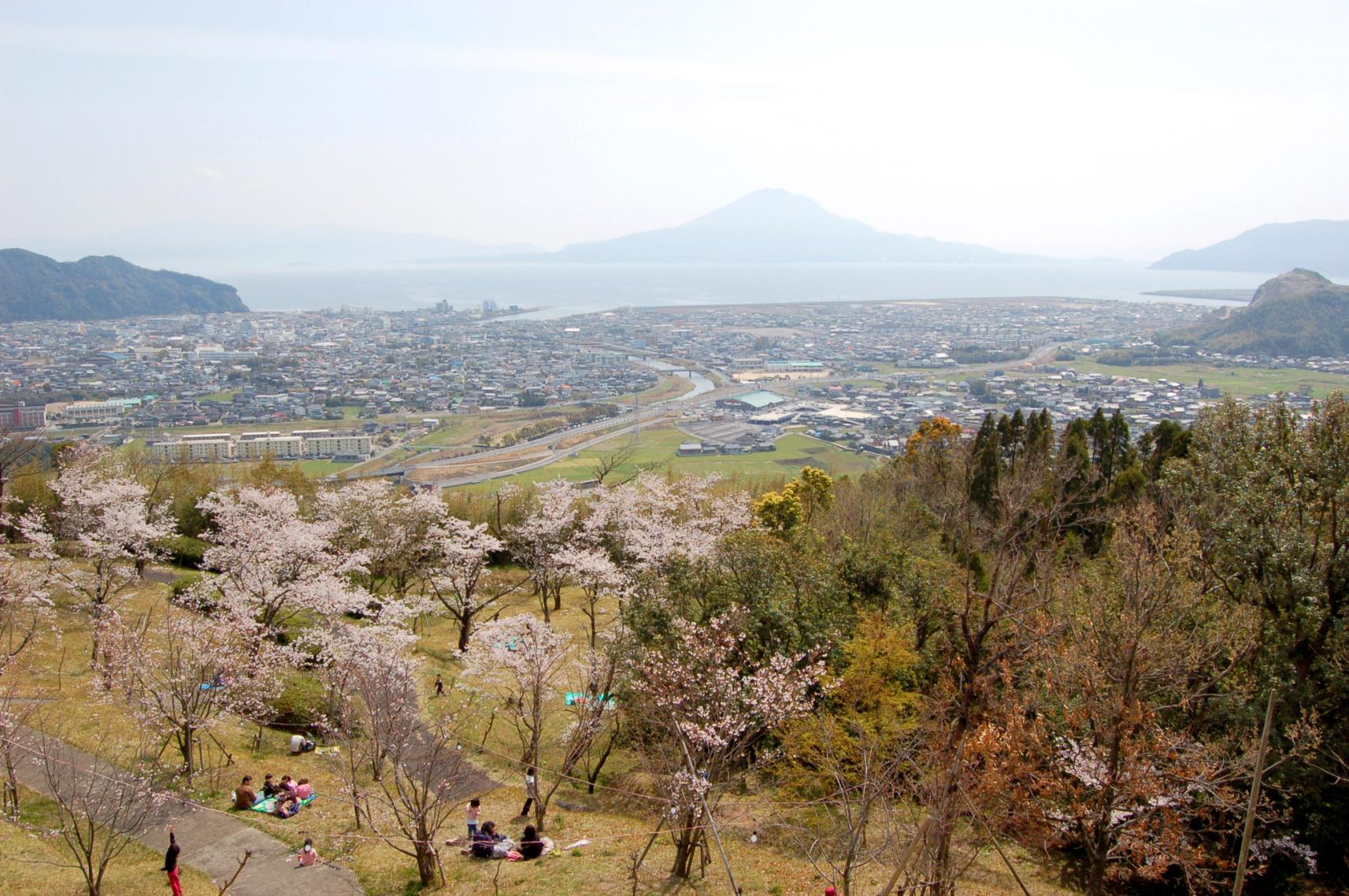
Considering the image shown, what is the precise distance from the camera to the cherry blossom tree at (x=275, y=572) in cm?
1645

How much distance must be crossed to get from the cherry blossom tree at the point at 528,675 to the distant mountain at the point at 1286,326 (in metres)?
85.1

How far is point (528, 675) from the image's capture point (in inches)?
492

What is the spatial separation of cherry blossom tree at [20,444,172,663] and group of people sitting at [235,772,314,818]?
197 inches

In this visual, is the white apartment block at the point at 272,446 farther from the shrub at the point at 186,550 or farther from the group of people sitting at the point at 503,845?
the group of people sitting at the point at 503,845

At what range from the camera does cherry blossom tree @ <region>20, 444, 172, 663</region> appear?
666 inches

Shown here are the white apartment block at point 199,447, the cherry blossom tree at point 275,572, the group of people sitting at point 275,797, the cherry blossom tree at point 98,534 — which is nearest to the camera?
the group of people sitting at point 275,797

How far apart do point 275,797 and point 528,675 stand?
3.90 m

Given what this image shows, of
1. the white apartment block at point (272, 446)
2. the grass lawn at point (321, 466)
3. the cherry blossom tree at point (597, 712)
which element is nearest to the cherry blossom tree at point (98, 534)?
the cherry blossom tree at point (597, 712)

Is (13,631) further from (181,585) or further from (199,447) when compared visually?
(199,447)

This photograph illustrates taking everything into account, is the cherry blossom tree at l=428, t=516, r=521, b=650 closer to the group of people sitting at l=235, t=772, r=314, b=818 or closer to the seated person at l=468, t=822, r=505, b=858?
the group of people sitting at l=235, t=772, r=314, b=818

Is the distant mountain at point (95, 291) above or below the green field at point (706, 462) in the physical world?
above

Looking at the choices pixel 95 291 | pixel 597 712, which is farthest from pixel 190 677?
pixel 95 291

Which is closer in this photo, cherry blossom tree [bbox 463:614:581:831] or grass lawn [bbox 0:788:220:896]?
grass lawn [bbox 0:788:220:896]

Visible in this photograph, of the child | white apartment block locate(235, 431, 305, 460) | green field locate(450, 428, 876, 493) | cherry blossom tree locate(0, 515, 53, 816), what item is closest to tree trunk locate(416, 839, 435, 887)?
the child
